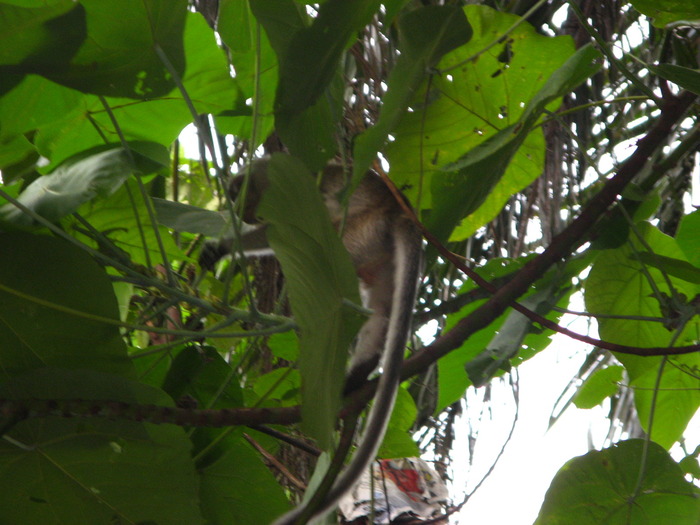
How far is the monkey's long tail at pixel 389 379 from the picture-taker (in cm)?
119

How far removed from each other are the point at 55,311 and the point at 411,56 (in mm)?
641

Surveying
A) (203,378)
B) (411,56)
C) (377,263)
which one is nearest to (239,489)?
(203,378)

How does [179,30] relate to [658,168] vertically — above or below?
below

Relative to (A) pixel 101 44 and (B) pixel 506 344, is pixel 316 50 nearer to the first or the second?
(A) pixel 101 44

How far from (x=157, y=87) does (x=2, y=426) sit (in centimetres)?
54

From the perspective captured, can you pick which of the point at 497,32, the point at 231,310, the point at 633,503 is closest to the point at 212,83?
the point at 231,310

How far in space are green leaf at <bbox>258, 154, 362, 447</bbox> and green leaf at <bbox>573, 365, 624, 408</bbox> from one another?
3.91 feet

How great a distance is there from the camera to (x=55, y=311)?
1.01m

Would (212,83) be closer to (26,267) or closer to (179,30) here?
(179,30)

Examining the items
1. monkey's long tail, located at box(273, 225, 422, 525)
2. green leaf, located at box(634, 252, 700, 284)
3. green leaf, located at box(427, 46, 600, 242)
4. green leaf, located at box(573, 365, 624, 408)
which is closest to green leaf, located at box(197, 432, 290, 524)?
monkey's long tail, located at box(273, 225, 422, 525)

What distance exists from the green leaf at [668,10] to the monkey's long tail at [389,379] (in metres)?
0.79

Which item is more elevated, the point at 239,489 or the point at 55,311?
the point at 55,311

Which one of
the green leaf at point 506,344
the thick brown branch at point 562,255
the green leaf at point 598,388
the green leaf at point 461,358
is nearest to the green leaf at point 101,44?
the thick brown branch at point 562,255

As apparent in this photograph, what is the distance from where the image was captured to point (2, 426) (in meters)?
0.92
